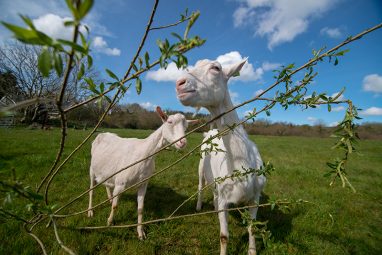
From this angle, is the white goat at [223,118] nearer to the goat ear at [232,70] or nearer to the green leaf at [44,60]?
the goat ear at [232,70]

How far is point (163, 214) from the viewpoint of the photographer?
16.1 feet

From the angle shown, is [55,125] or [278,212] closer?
[278,212]

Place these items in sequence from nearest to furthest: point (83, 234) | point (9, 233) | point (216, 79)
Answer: point (216, 79)
point (9, 233)
point (83, 234)

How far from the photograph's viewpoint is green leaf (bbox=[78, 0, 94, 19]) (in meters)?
0.53

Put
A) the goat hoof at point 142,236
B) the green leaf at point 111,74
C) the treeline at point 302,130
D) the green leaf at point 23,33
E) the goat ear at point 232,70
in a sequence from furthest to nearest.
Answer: the treeline at point 302,130 → the goat hoof at point 142,236 → the goat ear at point 232,70 → the green leaf at point 111,74 → the green leaf at point 23,33

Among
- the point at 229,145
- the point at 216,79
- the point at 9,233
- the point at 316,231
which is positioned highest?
the point at 216,79

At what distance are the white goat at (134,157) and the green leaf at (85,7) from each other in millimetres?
3602

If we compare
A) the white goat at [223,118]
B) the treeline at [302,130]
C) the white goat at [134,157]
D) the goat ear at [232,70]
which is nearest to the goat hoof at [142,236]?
the white goat at [134,157]

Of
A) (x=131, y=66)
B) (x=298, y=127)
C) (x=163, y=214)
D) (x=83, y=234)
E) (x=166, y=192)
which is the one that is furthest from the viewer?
(x=298, y=127)

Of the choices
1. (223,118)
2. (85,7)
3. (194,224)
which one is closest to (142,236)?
(194,224)

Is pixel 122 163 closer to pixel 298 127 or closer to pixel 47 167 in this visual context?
pixel 47 167

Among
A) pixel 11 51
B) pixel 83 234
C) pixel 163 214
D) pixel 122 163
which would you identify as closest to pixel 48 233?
pixel 83 234

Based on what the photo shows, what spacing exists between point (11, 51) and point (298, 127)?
155 ft

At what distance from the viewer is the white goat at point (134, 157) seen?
4.20 meters
